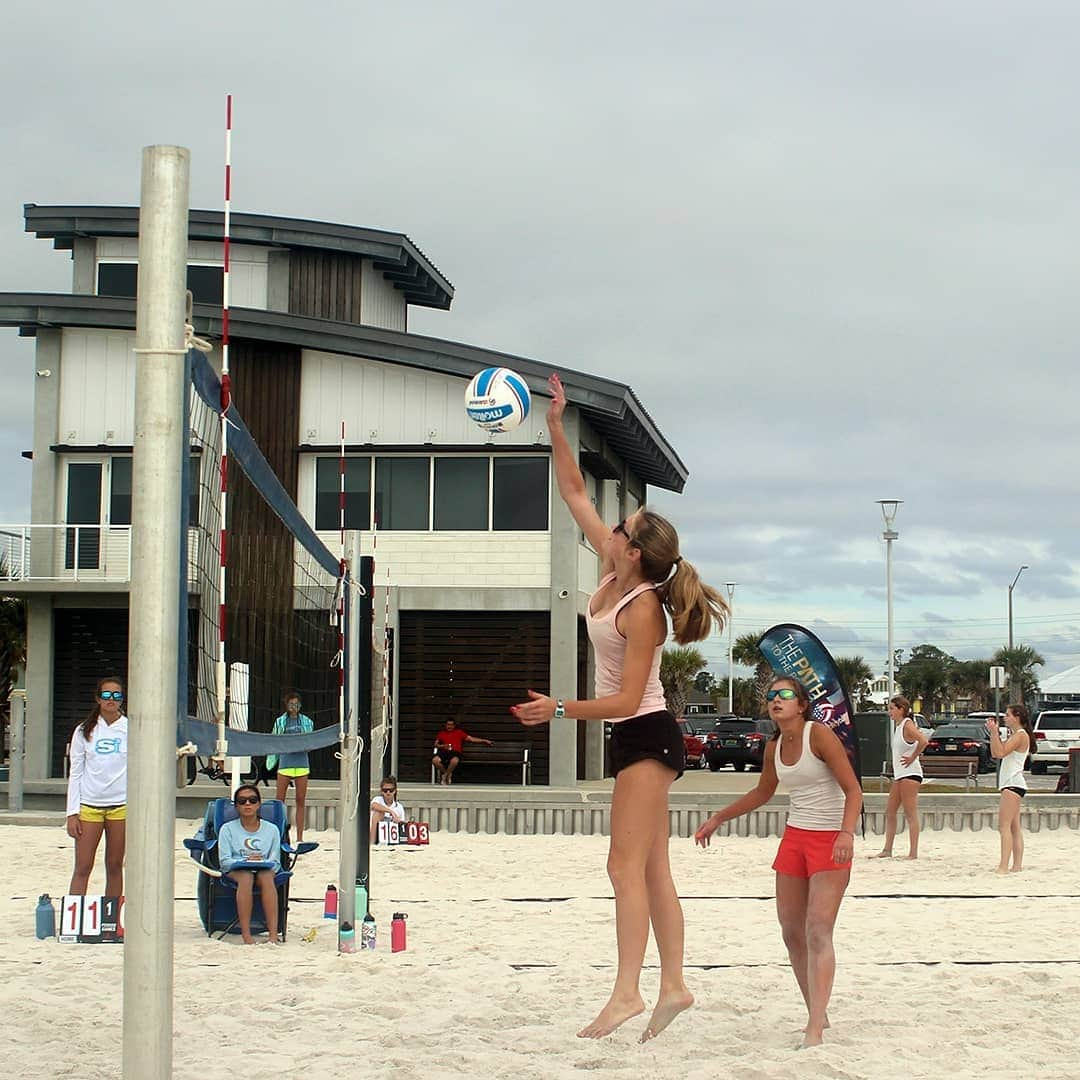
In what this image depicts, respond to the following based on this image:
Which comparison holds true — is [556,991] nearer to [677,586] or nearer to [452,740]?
[677,586]

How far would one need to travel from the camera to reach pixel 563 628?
21.1m

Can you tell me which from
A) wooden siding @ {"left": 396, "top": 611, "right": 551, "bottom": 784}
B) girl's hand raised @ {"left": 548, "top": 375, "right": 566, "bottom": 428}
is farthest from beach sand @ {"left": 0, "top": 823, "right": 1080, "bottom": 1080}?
wooden siding @ {"left": 396, "top": 611, "right": 551, "bottom": 784}

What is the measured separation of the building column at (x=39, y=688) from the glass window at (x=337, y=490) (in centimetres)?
412

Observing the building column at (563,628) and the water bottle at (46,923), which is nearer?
the water bottle at (46,923)

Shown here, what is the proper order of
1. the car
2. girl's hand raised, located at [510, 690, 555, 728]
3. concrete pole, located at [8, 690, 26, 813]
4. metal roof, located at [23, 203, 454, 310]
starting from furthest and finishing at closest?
1. the car
2. metal roof, located at [23, 203, 454, 310]
3. concrete pole, located at [8, 690, 26, 813]
4. girl's hand raised, located at [510, 690, 555, 728]

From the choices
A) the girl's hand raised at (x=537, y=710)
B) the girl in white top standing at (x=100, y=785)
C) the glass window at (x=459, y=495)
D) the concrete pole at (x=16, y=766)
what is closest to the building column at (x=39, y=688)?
the concrete pole at (x=16, y=766)

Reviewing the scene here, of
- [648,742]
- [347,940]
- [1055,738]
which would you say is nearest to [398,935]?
[347,940]

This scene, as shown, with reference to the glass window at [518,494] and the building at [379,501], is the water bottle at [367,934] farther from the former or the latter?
the glass window at [518,494]

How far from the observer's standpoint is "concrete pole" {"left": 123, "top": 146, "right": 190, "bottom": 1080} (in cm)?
345

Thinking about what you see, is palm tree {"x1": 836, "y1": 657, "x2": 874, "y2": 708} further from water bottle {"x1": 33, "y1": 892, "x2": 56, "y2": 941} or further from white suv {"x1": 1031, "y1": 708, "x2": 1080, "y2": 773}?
water bottle {"x1": 33, "y1": 892, "x2": 56, "y2": 941}

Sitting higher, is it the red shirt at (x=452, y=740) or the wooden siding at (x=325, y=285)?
the wooden siding at (x=325, y=285)

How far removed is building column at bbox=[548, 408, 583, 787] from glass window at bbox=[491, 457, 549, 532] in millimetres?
274

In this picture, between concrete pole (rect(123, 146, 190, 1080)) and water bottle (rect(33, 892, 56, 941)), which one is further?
water bottle (rect(33, 892, 56, 941))

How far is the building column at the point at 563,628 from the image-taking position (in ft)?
68.9
